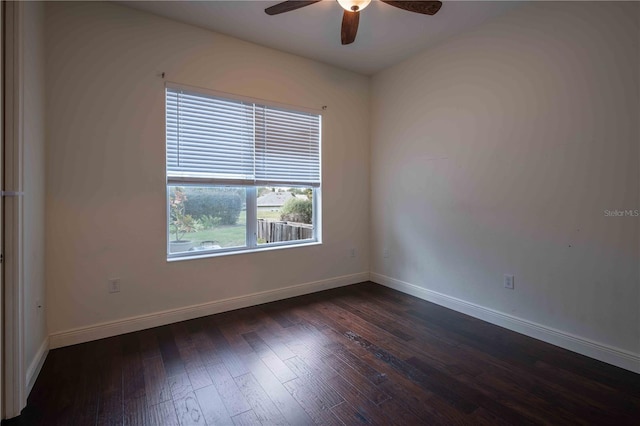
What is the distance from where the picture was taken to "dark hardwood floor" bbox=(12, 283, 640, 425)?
168 centimetres

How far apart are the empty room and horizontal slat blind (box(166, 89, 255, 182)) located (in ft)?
0.07

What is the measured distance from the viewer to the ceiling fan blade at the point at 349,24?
239 centimetres

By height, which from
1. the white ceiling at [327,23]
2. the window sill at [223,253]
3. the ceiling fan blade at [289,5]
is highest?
the white ceiling at [327,23]

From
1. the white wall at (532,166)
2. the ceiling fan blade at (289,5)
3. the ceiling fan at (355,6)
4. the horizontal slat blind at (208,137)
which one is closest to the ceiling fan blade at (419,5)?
the ceiling fan at (355,6)

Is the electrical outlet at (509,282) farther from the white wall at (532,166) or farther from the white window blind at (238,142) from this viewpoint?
the white window blind at (238,142)

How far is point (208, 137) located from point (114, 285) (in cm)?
156

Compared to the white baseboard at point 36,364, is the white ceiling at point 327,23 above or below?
above

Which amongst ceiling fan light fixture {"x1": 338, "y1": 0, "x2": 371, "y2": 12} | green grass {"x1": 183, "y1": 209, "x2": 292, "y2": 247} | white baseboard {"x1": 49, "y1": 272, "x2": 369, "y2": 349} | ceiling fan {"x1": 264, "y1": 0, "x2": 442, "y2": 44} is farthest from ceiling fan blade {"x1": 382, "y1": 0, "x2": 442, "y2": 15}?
white baseboard {"x1": 49, "y1": 272, "x2": 369, "y2": 349}

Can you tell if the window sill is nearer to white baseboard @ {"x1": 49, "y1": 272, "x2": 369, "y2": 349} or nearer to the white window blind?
white baseboard @ {"x1": 49, "y1": 272, "x2": 369, "y2": 349}

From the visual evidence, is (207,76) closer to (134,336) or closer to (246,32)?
(246,32)

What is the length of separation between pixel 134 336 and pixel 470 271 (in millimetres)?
3161

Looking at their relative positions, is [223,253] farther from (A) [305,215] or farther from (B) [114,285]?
(A) [305,215]

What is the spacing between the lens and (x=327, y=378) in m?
2.01

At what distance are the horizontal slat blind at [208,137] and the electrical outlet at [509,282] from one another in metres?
2.68
